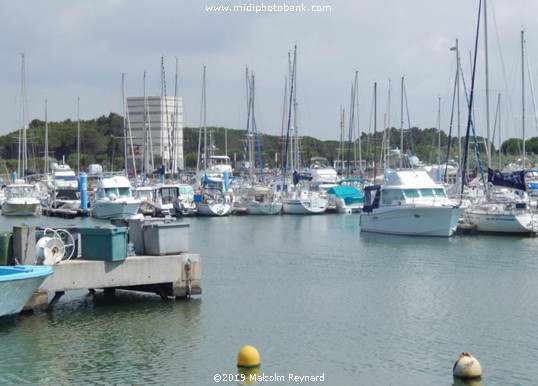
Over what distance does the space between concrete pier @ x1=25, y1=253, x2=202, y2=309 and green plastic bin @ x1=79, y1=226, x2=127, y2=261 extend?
0.23 m

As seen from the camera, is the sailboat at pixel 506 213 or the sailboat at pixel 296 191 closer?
the sailboat at pixel 506 213

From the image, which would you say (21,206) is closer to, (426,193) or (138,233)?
(426,193)

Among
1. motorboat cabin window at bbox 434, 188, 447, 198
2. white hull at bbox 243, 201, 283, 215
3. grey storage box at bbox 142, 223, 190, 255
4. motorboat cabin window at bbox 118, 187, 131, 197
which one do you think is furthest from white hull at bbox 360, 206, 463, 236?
grey storage box at bbox 142, 223, 190, 255

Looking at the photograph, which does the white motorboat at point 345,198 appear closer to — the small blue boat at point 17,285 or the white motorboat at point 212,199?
the white motorboat at point 212,199

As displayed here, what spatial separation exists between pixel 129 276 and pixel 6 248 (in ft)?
10.6

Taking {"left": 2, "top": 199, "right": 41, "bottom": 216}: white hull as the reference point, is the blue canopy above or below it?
above

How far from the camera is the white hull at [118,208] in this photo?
219 feet

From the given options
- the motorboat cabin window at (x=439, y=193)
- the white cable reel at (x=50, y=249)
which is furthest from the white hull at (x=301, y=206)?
the white cable reel at (x=50, y=249)

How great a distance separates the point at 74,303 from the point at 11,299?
444 centimetres

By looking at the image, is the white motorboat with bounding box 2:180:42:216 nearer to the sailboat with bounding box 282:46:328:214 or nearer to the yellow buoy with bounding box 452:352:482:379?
the sailboat with bounding box 282:46:328:214

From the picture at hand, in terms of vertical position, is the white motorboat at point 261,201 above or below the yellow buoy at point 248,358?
above

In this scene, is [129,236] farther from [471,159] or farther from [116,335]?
[471,159]

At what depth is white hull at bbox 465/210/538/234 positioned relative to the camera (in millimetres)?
49594

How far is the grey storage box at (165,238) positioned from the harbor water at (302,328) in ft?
5.30
